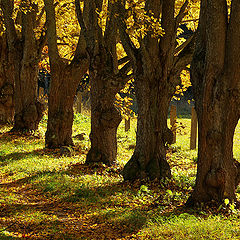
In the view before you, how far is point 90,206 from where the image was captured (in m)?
7.50

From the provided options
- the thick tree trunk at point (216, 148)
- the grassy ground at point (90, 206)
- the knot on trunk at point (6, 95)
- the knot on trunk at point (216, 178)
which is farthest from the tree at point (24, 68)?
the knot on trunk at point (216, 178)

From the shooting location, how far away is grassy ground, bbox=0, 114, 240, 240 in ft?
18.6

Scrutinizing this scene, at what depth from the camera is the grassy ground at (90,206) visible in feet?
18.6

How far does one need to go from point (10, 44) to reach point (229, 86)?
1285 cm

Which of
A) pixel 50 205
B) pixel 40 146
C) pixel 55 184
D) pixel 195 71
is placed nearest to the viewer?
pixel 195 71

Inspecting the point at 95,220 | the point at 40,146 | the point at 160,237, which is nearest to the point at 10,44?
the point at 40,146

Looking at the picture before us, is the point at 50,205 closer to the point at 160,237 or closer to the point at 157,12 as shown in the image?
the point at 160,237

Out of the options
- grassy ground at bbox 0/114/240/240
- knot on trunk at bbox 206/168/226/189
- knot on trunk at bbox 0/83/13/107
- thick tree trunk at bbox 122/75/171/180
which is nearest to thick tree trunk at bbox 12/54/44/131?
knot on trunk at bbox 0/83/13/107

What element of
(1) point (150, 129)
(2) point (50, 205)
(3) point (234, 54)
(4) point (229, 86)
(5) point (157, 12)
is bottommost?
(2) point (50, 205)

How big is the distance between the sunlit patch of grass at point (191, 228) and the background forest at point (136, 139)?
2 centimetres

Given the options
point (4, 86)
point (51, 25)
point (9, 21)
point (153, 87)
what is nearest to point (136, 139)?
point (153, 87)

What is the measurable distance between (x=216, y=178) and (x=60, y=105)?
8.81 metres

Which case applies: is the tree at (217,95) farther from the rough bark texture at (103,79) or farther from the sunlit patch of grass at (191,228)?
the rough bark texture at (103,79)

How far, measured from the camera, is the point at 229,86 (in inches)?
260
